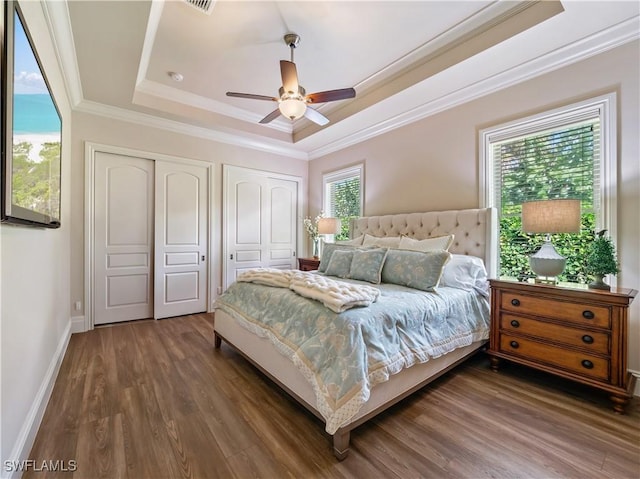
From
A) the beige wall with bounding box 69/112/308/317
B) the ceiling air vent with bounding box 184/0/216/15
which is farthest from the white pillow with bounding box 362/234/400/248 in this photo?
the ceiling air vent with bounding box 184/0/216/15

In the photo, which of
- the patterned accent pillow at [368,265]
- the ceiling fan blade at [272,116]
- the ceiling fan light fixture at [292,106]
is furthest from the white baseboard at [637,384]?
the ceiling fan blade at [272,116]

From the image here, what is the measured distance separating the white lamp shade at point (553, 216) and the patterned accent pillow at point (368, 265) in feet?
4.01

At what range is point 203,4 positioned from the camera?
2268 mm

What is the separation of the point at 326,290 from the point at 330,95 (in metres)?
1.79

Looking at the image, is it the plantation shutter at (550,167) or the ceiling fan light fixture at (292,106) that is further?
the ceiling fan light fixture at (292,106)

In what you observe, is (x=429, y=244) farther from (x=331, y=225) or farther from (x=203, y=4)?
(x=203, y=4)

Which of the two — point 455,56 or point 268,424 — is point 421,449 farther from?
point 455,56

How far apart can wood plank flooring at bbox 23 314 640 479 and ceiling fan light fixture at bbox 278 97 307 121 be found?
92.1 inches

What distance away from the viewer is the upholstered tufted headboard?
2.82 m

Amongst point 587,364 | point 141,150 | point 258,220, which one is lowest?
point 587,364

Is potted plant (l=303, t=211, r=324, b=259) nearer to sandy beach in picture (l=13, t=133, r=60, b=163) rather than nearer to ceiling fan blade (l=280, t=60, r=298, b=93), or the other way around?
ceiling fan blade (l=280, t=60, r=298, b=93)

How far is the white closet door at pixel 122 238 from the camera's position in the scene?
3.55 meters

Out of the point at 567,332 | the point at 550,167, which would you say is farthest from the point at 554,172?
the point at 567,332

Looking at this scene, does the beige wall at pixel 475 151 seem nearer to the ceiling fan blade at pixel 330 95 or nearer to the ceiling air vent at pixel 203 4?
the ceiling fan blade at pixel 330 95
